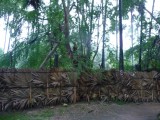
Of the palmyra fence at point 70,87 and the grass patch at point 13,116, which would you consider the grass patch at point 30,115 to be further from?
the palmyra fence at point 70,87

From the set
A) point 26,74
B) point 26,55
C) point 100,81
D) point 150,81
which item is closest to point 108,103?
point 100,81

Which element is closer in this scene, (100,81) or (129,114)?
(129,114)

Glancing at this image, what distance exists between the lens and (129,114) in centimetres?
843

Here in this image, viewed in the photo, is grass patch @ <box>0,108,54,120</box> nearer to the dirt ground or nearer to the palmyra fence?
the dirt ground

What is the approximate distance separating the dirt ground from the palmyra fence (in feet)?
1.64

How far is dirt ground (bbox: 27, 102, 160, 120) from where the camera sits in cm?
779

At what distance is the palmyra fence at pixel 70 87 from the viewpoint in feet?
27.6

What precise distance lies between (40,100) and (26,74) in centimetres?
100

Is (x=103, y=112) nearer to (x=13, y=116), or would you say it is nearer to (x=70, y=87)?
(x=70, y=87)

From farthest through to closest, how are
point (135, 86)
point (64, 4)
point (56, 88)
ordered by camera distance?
1. point (64, 4)
2. point (135, 86)
3. point (56, 88)

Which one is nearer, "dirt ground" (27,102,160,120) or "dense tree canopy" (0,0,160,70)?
"dirt ground" (27,102,160,120)

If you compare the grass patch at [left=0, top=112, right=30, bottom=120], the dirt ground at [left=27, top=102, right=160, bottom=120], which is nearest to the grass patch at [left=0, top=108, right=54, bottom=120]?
the grass patch at [left=0, top=112, right=30, bottom=120]

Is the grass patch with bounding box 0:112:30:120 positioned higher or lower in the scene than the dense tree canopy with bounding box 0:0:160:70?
lower

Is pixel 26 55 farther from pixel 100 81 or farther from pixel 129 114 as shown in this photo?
pixel 129 114
